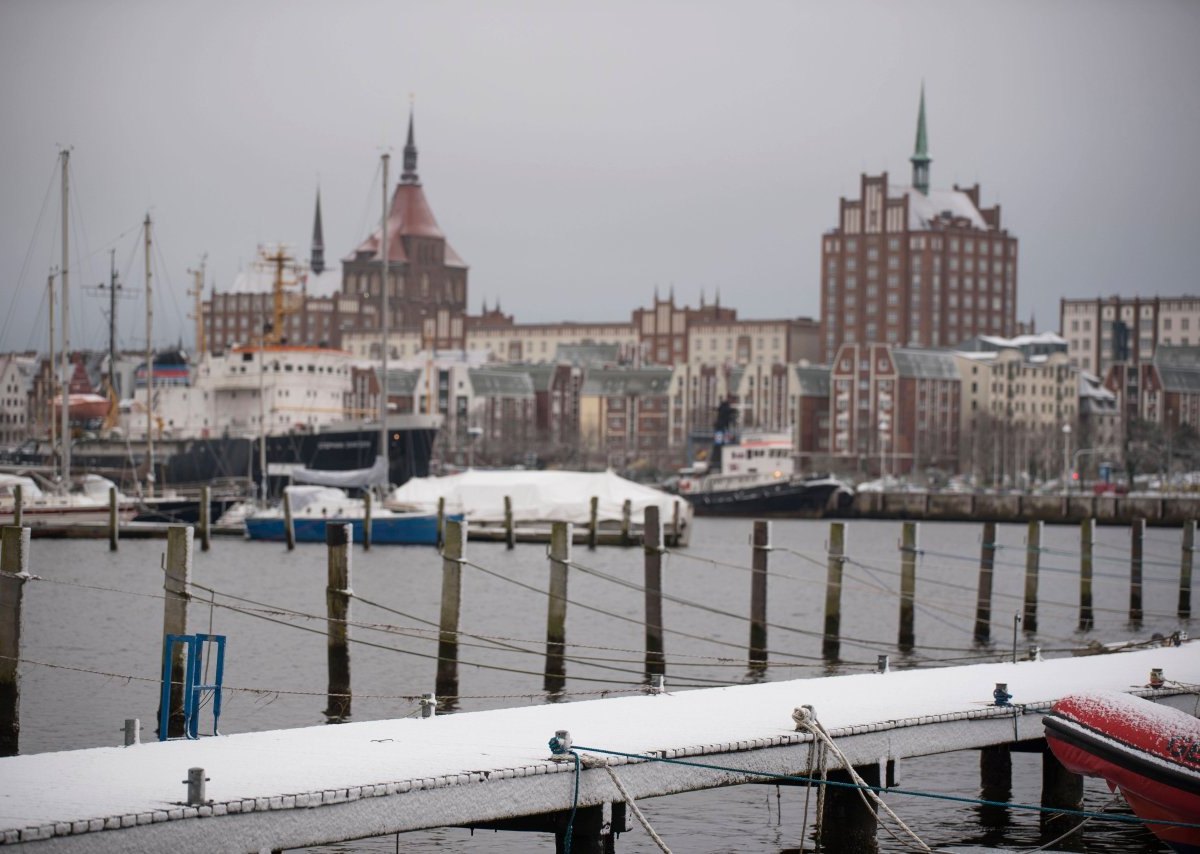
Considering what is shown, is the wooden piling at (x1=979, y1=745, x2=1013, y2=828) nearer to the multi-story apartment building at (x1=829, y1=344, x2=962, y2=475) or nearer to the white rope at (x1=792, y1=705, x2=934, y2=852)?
the white rope at (x1=792, y1=705, x2=934, y2=852)

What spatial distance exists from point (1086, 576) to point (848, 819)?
21897mm

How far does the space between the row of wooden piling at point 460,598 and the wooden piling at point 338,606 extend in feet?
0.04

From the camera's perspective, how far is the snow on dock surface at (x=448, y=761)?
12.2 meters

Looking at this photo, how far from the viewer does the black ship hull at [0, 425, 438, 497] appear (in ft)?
298

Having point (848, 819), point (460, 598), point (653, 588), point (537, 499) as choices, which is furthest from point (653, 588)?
point (537, 499)

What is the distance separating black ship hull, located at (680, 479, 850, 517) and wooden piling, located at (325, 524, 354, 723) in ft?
274

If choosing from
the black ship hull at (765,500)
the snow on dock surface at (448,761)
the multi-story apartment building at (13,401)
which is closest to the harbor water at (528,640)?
the snow on dock surface at (448,761)

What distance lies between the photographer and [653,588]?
2755 cm

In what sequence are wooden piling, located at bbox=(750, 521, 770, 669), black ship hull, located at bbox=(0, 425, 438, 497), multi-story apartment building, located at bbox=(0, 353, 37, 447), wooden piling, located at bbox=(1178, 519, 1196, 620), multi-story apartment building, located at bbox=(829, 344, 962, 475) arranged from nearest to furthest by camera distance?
wooden piling, located at bbox=(750, 521, 770, 669) < wooden piling, located at bbox=(1178, 519, 1196, 620) < black ship hull, located at bbox=(0, 425, 438, 497) < multi-story apartment building, located at bbox=(829, 344, 962, 475) < multi-story apartment building, located at bbox=(0, 353, 37, 447)

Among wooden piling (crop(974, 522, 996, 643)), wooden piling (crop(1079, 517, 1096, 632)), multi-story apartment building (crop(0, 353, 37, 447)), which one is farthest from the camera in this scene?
multi-story apartment building (crop(0, 353, 37, 447))

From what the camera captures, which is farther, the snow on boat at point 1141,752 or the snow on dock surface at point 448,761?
the snow on boat at point 1141,752

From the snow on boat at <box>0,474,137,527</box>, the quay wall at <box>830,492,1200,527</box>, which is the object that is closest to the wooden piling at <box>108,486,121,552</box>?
the snow on boat at <box>0,474,137,527</box>

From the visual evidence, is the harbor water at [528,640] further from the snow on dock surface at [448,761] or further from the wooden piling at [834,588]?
the snow on dock surface at [448,761]

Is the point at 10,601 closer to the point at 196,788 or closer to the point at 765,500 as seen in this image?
the point at 196,788
